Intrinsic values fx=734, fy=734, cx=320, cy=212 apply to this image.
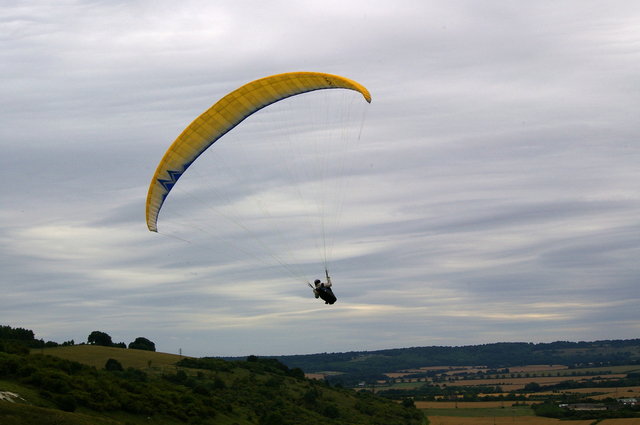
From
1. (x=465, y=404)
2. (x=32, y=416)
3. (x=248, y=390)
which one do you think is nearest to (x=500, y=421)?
(x=465, y=404)

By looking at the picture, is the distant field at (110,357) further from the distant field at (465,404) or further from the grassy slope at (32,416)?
the distant field at (465,404)

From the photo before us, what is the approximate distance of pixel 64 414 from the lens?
3550cm

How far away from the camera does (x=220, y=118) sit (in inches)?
1547

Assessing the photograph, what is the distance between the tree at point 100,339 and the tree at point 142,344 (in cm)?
903

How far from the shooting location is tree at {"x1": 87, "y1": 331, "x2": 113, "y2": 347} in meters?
102

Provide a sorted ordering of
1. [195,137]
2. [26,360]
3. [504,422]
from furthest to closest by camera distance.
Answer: [504,422]
[26,360]
[195,137]

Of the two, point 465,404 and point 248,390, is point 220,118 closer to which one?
point 248,390

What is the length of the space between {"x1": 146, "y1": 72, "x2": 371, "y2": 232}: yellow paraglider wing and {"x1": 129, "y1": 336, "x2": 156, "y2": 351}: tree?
252 feet

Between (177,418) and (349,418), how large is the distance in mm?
36065

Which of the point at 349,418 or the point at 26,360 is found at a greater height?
the point at 26,360

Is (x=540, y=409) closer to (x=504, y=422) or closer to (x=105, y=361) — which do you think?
(x=504, y=422)

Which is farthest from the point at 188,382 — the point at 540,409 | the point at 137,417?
the point at 540,409

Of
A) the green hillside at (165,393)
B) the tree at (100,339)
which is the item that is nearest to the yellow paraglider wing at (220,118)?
the green hillside at (165,393)

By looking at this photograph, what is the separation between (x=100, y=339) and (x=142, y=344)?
522 inches
